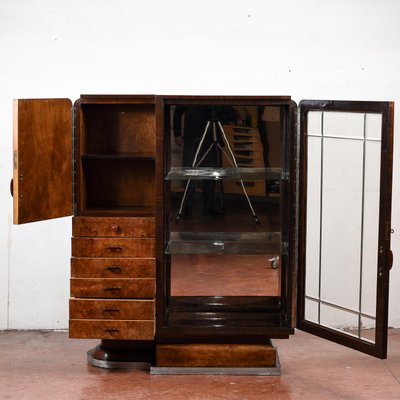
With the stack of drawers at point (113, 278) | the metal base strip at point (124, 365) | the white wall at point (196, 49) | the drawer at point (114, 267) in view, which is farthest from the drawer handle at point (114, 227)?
the white wall at point (196, 49)

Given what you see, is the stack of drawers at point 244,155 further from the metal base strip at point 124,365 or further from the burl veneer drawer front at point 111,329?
the metal base strip at point 124,365

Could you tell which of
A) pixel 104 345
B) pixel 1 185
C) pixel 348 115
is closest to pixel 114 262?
pixel 104 345

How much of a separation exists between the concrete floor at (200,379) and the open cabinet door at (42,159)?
2.81ft

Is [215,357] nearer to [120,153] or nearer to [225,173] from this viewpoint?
[225,173]

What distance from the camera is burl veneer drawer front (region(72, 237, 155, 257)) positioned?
4797 millimetres

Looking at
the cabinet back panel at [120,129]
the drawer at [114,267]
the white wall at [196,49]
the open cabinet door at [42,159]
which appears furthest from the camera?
the white wall at [196,49]

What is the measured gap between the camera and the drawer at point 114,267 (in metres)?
4.79

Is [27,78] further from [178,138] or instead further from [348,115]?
[348,115]

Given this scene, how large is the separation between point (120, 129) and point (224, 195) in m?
0.79

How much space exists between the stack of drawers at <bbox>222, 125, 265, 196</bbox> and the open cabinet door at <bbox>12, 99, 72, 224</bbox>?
0.85m

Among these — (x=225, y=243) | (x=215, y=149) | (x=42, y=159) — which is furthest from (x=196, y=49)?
(x=42, y=159)

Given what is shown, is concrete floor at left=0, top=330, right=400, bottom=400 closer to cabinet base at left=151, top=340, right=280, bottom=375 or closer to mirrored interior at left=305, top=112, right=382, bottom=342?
cabinet base at left=151, top=340, right=280, bottom=375

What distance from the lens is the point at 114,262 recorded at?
4.80 metres

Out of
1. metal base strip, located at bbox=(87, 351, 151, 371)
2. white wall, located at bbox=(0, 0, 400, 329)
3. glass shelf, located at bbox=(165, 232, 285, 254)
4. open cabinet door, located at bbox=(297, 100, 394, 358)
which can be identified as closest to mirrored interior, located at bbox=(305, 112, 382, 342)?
open cabinet door, located at bbox=(297, 100, 394, 358)
